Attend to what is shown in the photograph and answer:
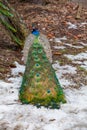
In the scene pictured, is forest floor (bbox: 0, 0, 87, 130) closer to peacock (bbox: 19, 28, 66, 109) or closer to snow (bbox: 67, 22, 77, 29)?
snow (bbox: 67, 22, 77, 29)

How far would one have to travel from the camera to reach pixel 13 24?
8.02 m

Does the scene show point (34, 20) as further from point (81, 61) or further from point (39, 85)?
point (39, 85)

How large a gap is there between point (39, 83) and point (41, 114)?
1.78 ft

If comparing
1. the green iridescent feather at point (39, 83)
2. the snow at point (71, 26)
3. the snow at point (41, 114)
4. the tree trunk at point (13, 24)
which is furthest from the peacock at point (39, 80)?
the snow at point (71, 26)

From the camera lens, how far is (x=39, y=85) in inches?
220

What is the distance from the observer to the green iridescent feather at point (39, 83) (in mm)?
5523

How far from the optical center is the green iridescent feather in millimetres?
5523

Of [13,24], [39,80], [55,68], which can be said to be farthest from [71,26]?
[39,80]

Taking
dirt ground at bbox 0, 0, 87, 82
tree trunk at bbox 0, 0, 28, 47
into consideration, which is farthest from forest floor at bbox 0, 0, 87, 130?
tree trunk at bbox 0, 0, 28, 47

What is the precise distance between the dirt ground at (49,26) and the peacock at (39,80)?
0.97 meters

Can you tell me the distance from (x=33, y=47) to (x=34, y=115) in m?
1.16

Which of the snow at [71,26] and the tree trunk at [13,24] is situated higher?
the snow at [71,26]

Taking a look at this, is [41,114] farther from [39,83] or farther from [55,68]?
[55,68]

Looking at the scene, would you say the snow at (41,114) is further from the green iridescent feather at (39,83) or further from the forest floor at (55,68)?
the green iridescent feather at (39,83)
